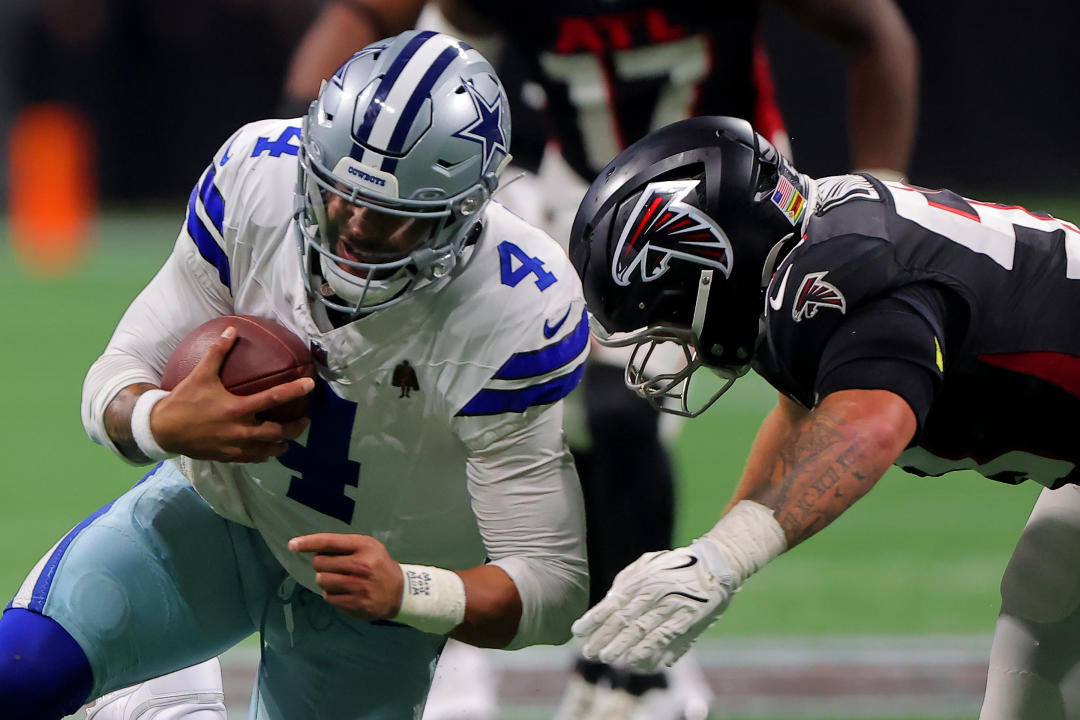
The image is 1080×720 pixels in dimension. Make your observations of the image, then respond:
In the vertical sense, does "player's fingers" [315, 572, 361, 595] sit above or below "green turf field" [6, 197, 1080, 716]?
above

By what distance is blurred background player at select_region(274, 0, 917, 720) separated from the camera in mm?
3939

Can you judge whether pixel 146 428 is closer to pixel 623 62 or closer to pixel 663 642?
pixel 663 642

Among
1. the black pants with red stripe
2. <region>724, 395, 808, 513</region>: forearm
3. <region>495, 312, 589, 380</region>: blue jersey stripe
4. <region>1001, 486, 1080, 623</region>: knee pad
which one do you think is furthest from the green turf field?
<region>495, 312, 589, 380</region>: blue jersey stripe

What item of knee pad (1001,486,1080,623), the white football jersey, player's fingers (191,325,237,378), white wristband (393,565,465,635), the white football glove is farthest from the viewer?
knee pad (1001,486,1080,623)

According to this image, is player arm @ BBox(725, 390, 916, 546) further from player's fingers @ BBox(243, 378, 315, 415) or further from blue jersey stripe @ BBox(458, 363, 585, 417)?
player's fingers @ BBox(243, 378, 315, 415)

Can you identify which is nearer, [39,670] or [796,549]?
[39,670]

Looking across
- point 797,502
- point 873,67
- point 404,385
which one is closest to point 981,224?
point 797,502

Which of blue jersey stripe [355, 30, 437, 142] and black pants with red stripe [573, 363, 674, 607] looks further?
black pants with red stripe [573, 363, 674, 607]

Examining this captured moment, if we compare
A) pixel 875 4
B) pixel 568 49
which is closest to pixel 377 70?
pixel 568 49

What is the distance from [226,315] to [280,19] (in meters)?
10.0

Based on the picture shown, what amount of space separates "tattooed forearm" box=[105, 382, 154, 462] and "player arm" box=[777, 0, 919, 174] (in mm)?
2108

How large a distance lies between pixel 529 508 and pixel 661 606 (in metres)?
0.48

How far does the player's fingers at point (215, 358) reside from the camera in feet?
8.14

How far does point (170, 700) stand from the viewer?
9.87 ft
